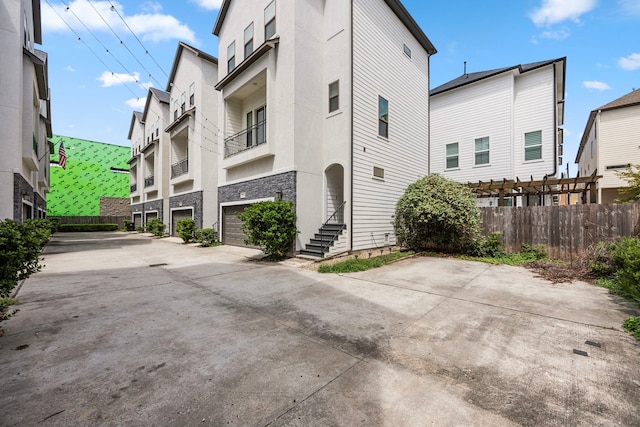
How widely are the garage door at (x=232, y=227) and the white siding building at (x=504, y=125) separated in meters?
12.0

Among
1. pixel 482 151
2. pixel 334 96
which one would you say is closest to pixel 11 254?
pixel 334 96

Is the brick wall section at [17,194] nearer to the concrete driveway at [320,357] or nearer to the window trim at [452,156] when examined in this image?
the concrete driveway at [320,357]

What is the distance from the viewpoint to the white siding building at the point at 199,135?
645 inches

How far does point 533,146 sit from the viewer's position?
1366cm

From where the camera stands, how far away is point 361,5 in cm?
1048

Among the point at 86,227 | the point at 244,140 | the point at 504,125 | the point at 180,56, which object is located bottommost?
the point at 86,227

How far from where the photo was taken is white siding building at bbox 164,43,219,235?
16.4m

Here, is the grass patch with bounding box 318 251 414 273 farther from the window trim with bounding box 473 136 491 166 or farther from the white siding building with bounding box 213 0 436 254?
the window trim with bounding box 473 136 491 166

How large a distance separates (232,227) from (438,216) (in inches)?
378

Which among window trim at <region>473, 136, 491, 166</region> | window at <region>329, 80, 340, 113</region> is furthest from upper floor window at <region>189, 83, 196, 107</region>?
window trim at <region>473, 136, 491, 166</region>

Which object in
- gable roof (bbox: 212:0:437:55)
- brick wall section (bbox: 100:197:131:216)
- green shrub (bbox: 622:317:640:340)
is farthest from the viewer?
brick wall section (bbox: 100:197:131:216)

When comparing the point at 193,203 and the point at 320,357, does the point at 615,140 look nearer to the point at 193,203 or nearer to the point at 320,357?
the point at 320,357

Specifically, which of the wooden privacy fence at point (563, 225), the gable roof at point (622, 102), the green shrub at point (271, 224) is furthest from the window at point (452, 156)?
the green shrub at point (271, 224)

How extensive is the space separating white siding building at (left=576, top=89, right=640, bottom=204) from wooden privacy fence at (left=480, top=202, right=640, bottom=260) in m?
9.72
